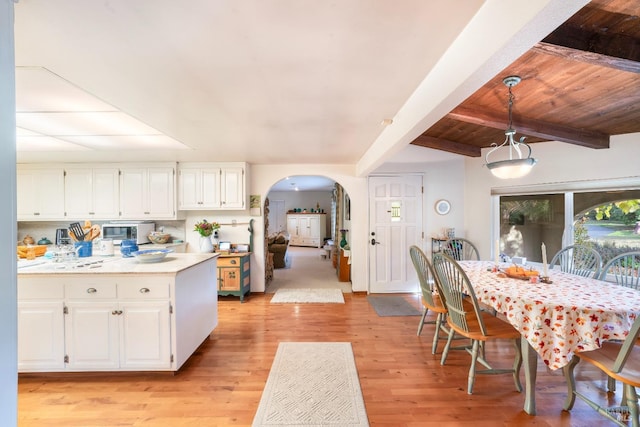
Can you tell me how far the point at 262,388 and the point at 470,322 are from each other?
1830 millimetres

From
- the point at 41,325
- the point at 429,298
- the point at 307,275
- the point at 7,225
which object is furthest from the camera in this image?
the point at 307,275

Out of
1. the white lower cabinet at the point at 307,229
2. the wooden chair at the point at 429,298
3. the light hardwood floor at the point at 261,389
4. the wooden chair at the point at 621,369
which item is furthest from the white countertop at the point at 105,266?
the white lower cabinet at the point at 307,229

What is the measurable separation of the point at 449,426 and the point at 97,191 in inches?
211

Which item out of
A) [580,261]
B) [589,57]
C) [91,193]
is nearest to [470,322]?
[580,261]

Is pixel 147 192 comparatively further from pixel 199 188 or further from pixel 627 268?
pixel 627 268

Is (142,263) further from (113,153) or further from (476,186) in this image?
(476,186)

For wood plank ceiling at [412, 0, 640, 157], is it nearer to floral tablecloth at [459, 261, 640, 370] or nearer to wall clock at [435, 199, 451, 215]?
wall clock at [435, 199, 451, 215]

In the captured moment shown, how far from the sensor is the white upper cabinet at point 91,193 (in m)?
4.32

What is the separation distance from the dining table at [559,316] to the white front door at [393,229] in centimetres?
251

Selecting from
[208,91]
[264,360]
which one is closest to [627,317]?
[264,360]

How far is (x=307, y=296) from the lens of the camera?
457cm

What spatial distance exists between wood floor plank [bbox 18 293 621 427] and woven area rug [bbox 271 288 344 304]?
1199 millimetres

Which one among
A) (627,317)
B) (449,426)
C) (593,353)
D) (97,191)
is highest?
(97,191)

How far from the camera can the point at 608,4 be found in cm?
142
